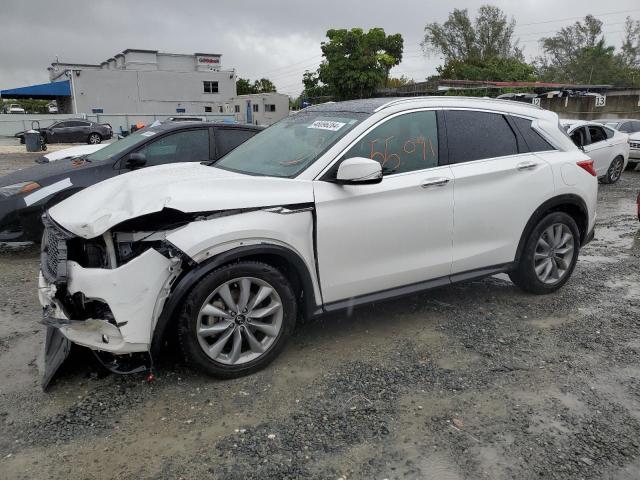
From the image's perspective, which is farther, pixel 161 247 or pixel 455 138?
pixel 455 138

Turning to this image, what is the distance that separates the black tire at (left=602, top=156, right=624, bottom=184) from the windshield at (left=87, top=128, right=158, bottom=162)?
10662 millimetres

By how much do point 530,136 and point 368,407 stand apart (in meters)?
2.90

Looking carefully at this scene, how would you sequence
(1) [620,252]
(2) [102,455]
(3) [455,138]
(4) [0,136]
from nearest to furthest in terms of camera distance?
(2) [102,455], (3) [455,138], (1) [620,252], (4) [0,136]

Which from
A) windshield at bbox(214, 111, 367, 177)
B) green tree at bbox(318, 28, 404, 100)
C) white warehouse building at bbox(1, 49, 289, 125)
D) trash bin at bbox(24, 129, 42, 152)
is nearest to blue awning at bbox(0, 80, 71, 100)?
white warehouse building at bbox(1, 49, 289, 125)

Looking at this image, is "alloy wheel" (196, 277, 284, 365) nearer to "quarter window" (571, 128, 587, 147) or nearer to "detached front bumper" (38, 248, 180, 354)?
"detached front bumper" (38, 248, 180, 354)

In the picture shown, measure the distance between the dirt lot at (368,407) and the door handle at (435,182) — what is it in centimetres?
117

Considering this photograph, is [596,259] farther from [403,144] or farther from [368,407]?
[368,407]

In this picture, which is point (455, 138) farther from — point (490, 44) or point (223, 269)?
point (490, 44)

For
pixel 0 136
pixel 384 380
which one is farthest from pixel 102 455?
pixel 0 136

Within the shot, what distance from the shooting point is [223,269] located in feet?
10.2

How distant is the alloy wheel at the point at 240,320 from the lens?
3170 mm

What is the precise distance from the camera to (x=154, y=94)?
165 feet

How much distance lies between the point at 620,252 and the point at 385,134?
445 centimetres

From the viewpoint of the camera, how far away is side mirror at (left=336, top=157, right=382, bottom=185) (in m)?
3.34
